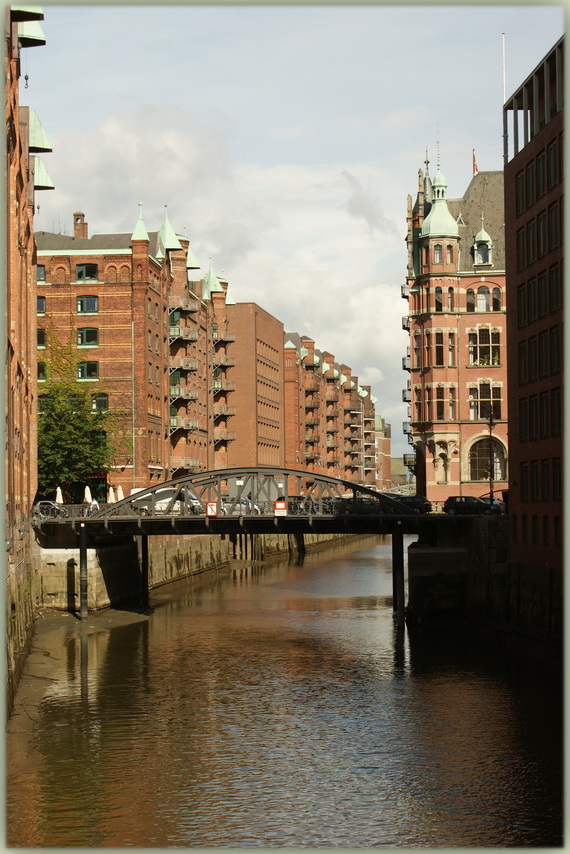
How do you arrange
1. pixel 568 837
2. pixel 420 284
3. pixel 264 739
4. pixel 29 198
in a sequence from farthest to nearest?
pixel 420 284 < pixel 29 198 < pixel 264 739 < pixel 568 837

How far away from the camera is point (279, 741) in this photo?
3631 cm

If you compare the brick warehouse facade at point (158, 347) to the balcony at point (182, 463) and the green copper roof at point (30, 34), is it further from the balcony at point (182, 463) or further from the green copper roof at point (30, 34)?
the green copper roof at point (30, 34)

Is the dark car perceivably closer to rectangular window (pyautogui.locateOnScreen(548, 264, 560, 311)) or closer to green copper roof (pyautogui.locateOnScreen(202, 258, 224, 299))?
rectangular window (pyautogui.locateOnScreen(548, 264, 560, 311))

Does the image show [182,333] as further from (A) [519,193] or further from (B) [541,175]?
(B) [541,175]

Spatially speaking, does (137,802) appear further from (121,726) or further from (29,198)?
(29,198)

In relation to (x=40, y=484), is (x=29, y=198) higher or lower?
higher

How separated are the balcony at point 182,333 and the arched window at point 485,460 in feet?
80.0

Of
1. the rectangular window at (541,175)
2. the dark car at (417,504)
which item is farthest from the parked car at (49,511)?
the rectangular window at (541,175)

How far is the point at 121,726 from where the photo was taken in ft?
125

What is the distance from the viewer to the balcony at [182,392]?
97.3m

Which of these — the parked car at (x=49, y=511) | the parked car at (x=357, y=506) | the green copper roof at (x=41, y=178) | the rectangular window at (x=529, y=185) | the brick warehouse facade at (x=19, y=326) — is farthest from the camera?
the green copper roof at (x=41, y=178)

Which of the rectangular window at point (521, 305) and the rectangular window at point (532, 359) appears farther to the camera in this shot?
the rectangular window at point (521, 305)

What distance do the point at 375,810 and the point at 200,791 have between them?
459 centimetres

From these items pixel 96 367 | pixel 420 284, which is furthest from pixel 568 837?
pixel 420 284
